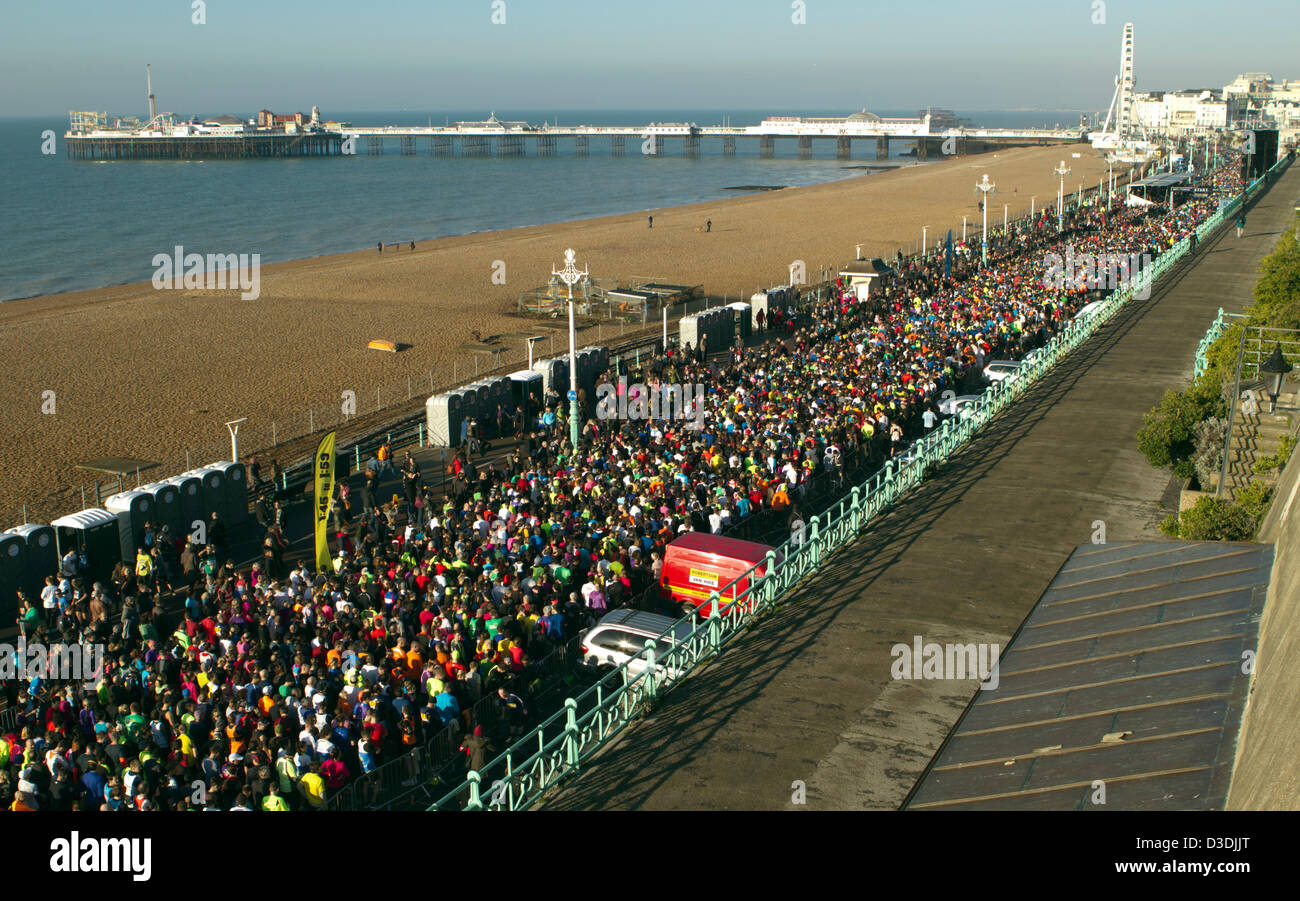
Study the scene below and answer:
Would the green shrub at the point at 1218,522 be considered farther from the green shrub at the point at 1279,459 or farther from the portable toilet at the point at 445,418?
the portable toilet at the point at 445,418

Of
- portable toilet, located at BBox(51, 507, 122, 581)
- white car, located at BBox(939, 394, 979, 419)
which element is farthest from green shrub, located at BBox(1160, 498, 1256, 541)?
portable toilet, located at BBox(51, 507, 122, 581)

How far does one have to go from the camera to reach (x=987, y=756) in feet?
27.2

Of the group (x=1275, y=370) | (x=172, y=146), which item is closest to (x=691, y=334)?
(x=1275, y=370)

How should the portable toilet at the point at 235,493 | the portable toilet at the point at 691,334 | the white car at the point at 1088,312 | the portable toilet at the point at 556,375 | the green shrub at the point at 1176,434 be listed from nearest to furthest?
the green shrub at the point at 1176,434 < the portable toilet at the point at 235,493 < the portable toilet at the point at 556,375 < the white car at the point at 1088,312 < the portable toilet at the point at 691,334

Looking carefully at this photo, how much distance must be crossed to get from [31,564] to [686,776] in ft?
47.1

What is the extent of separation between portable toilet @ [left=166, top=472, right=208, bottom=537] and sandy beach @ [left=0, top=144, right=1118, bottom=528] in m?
4.51

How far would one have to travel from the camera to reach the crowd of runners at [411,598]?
11.3 m

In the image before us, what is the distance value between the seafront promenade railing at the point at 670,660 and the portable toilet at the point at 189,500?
1030cm

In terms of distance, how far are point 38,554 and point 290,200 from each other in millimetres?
101485

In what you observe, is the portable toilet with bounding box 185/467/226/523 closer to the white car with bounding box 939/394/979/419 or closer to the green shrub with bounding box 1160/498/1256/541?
the white car with bounding box 939/394/979/419

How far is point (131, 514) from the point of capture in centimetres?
1994

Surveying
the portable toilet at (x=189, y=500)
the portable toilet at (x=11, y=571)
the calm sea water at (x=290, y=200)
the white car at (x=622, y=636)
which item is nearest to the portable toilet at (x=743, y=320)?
the portable toilet at (x=189, y=500)
